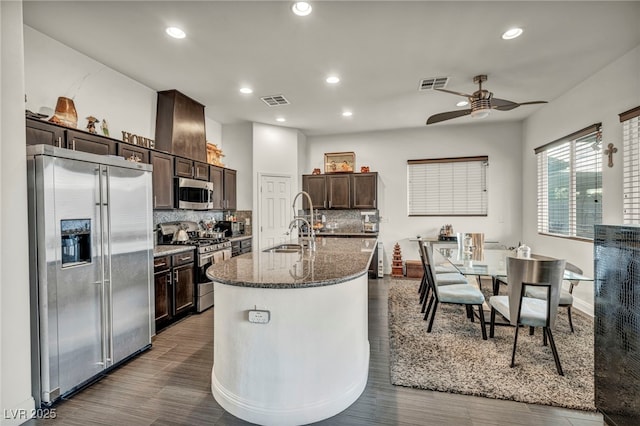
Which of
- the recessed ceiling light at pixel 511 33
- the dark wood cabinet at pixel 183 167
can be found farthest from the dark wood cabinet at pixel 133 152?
the recessed ceiling light at pixel 511 33

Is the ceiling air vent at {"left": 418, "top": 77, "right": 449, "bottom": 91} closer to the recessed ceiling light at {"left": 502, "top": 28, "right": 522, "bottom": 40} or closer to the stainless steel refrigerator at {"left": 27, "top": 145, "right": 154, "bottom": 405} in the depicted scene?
the recessed ceiling light at {"left": 502, "top": 28, "right": 522, "bottom": 40}

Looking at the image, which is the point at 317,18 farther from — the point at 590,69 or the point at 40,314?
the point at 590,69

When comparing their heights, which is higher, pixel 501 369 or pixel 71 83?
pixel 71 83

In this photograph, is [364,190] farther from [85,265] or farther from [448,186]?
[85,265]

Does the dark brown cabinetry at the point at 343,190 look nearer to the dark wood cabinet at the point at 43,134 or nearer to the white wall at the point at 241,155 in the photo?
the white wall at the point at 241,155

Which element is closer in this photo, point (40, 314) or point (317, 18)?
point (40, 314)

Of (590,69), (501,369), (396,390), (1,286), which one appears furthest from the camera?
(590,69)

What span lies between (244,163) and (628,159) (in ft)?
17.7

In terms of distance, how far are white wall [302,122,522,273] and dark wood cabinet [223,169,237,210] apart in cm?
169

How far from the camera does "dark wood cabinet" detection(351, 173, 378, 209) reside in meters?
6.17

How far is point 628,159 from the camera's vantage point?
10.7 feet

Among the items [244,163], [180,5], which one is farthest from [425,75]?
[244,163]

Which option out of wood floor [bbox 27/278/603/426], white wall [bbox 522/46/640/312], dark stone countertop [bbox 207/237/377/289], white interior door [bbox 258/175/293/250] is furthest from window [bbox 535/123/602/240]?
white interior door [bbox 258/175/293/250]

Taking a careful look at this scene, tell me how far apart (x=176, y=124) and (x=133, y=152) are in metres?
0.99
